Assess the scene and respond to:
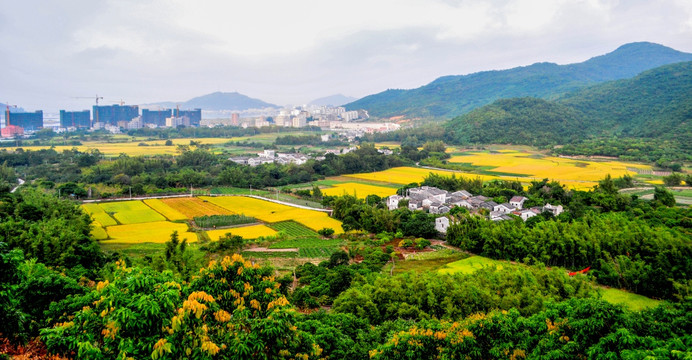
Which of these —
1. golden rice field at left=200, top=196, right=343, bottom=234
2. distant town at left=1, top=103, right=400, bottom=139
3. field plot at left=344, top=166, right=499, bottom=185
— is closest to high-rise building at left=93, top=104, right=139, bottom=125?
distant town at left=1, top=103, right=400, bottom=139

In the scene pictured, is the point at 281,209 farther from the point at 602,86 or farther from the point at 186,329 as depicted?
the point at 602,86

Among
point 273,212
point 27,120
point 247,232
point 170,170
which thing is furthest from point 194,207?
point 27,120

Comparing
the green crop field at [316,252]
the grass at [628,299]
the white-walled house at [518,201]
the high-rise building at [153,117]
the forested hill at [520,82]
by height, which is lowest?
the green crop field at [316,252]

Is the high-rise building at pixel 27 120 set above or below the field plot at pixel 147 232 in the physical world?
above

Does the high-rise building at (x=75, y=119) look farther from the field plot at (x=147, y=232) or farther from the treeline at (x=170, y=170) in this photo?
the field plot at (x=147, y=232)

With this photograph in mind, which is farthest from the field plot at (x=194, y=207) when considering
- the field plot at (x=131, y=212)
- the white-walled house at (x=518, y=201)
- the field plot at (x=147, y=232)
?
the white-walled house at (x=518, y=201)

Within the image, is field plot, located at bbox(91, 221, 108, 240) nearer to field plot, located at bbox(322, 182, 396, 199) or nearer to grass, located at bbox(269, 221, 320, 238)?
grass, located at bbox(269, 221, 320, 238)

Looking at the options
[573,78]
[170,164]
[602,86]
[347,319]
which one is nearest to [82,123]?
[170,164]
